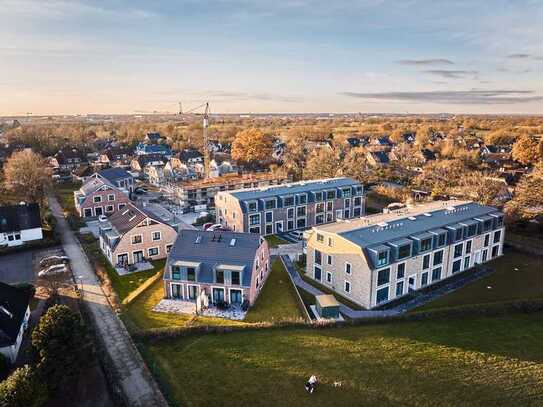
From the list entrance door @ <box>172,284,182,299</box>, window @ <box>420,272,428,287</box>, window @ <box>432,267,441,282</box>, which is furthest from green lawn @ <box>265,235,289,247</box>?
window @ <box>432,267,441,282</box>

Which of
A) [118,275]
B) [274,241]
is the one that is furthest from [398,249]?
[118,275]

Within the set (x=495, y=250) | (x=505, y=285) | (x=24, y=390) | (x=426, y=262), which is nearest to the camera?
(x=24, y=390)

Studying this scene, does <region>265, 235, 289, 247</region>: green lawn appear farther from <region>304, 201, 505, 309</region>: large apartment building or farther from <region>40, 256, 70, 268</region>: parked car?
<region>40, 256, 70, 268</region>: parked car

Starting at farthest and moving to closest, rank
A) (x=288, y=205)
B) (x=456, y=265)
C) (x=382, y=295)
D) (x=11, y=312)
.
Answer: (x=288, y=205), (x=456, y=265), (x=382, y=295), (x=11, y=312)

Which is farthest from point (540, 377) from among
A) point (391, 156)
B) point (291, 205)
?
point (391, 156)

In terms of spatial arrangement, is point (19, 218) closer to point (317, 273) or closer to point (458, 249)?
point (317, 273)

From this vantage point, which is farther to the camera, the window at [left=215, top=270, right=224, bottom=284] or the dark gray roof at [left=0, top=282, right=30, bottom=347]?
the window at [left=215, top=270, right=224, bottom=284]

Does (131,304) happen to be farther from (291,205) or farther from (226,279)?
(291,205)
